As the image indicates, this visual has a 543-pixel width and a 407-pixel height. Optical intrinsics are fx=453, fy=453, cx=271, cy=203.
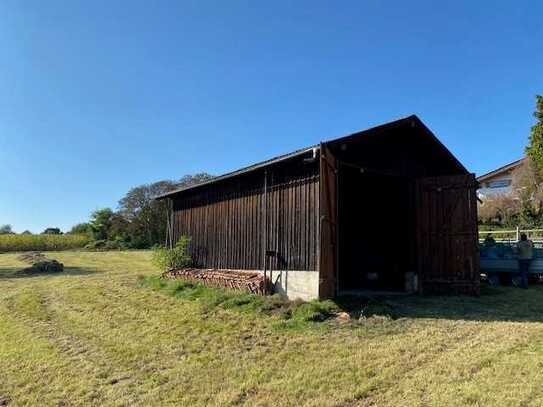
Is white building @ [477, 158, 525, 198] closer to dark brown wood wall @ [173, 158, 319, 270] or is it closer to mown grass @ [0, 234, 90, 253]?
dark brown wood wall @ [173, 158, 319, 270]

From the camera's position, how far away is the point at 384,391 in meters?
5.20

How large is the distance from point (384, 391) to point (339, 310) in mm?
3587

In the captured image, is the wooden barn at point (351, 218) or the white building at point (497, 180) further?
the white building at point (497, 180)

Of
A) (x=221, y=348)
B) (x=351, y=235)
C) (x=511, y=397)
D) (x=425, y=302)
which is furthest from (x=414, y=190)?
(x=511, y=397)

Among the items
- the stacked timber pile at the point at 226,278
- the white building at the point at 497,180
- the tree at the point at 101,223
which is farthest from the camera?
the tree at the point at 101,223

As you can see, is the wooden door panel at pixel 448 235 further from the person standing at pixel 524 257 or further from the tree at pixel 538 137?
the tree at pixel 538 137

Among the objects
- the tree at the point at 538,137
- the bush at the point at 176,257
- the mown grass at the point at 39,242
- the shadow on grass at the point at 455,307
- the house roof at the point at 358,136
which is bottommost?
the shadow on grass at the point at 455,307

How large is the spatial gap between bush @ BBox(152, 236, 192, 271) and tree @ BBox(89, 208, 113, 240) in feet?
117

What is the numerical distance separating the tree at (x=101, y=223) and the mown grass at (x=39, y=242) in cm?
173

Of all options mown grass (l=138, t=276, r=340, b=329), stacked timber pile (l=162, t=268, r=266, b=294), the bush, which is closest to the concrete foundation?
mown grass (l=138, t=276, r=340, b=329)

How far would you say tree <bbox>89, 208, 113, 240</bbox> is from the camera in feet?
161

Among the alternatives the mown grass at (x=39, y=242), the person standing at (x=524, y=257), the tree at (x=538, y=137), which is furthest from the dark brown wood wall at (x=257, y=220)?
the mown grass at (x=39, y=242)

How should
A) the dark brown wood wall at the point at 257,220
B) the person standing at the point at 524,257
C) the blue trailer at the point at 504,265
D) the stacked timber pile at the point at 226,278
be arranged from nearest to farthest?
1. the dark brown wood wall at the point at 257,220
2. the stacked timber pile at the point at 226,278
3. the person standing at the point at 524,257
4. the blue trailer at the point at 504,265

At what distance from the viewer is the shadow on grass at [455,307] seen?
860 cm
